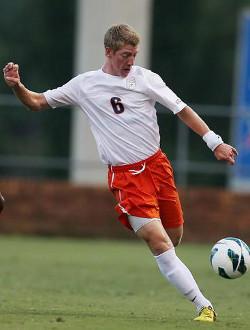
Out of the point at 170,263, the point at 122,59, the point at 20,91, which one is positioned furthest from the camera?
the point at 20,91

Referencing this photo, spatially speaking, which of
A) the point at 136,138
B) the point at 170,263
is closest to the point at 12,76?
the point at 136,138

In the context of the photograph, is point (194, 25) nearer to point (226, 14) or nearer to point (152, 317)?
point (226, 14)

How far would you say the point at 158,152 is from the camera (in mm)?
12109

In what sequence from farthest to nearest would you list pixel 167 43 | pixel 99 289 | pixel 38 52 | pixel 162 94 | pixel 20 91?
pixel 167 43, pixel 38 52, pixel 99 289, pixel 20 91, pixel 162 94

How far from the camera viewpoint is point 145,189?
470 inches

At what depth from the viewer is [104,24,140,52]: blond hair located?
462 inches

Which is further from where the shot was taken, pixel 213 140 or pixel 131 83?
pixel 131 83

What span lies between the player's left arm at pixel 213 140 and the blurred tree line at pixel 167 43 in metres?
28.3

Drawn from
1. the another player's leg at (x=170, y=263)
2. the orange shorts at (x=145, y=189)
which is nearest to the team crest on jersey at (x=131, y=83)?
the orange shorts at (x=145, y=189)

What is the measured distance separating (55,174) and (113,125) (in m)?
16.9

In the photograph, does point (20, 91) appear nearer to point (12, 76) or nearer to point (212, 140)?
point (12, 76)

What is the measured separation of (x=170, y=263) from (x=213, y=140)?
1115 millimetres

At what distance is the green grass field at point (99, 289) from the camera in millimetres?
11617

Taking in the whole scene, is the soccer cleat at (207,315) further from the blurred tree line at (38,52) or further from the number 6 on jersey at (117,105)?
the blurred tree line at (38,52)
